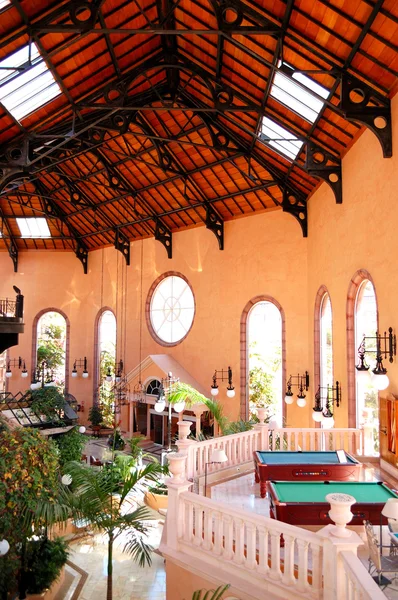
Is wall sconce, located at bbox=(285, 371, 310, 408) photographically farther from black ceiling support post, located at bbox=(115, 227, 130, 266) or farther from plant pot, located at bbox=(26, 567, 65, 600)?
black ceiling support post, located at bbox=(115, 227, 130, 266)

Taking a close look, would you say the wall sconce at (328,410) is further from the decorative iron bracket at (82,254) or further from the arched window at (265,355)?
the decorative iron bracket at (82,254)

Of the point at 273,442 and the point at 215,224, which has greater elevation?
the point at 215,224

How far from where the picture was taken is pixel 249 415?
18250mm

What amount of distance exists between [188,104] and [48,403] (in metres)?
11.5

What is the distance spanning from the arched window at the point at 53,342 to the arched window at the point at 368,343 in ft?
61.3

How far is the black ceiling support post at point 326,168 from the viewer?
1259 cm

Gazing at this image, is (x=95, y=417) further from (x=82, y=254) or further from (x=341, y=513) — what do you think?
(x=341, y=513)

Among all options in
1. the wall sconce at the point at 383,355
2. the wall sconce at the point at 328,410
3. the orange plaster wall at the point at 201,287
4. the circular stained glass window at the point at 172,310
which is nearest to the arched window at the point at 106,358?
the orange plaster wall at the point at 201,287

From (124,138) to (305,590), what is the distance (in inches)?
615

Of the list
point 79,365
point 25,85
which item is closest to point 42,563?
point 25,85

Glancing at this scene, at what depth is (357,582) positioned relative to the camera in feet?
14.4

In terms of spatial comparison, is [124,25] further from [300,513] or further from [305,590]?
[305,590]

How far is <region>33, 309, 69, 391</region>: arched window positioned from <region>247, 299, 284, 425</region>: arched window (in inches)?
490

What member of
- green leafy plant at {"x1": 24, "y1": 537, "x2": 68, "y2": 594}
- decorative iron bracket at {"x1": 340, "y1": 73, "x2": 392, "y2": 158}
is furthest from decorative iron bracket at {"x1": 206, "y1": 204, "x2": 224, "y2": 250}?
green leafy plant at {"x1": 24, "y1": 537, "x2": 68, "y2": 594}
